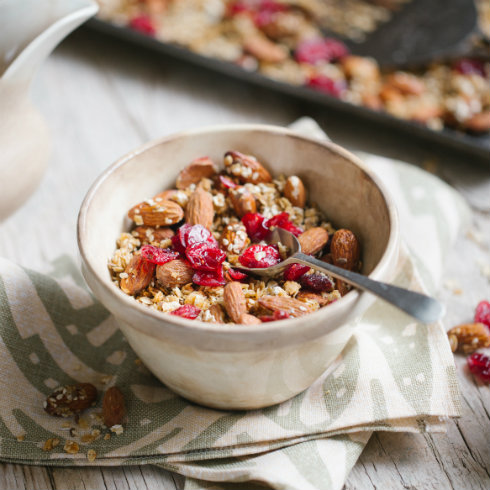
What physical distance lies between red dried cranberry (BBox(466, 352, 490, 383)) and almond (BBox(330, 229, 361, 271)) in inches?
10.6

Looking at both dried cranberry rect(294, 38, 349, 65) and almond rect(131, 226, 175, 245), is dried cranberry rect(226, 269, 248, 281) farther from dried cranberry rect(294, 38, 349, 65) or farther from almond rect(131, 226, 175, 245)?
dried cranberry rect(294, 38, 349, 65)

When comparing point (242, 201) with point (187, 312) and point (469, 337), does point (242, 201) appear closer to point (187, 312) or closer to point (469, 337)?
point (187, 312)

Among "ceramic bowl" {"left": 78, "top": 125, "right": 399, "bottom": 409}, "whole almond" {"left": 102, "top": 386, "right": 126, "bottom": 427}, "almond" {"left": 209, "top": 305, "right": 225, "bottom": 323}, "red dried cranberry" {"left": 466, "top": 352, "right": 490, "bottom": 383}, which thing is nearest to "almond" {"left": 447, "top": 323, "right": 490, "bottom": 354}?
"red dried cranberry" {"left": 466, "top": 352, "right": 490, "bottom": 383}

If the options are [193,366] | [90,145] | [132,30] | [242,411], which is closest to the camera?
[193,366]

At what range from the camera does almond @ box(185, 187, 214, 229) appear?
934 mm

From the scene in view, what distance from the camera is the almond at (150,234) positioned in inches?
36.4

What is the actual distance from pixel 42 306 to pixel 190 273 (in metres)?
0.26

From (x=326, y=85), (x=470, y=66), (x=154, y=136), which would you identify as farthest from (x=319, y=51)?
(x=154, y=136)

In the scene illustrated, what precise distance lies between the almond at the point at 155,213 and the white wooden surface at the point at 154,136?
0.31 meters

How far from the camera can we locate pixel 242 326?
2.23 feet

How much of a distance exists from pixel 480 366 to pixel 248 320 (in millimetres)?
456

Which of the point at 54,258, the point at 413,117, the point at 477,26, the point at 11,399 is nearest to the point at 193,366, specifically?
the point at 11,399

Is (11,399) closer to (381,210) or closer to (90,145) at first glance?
(381,210)

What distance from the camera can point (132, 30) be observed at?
1.59 m
